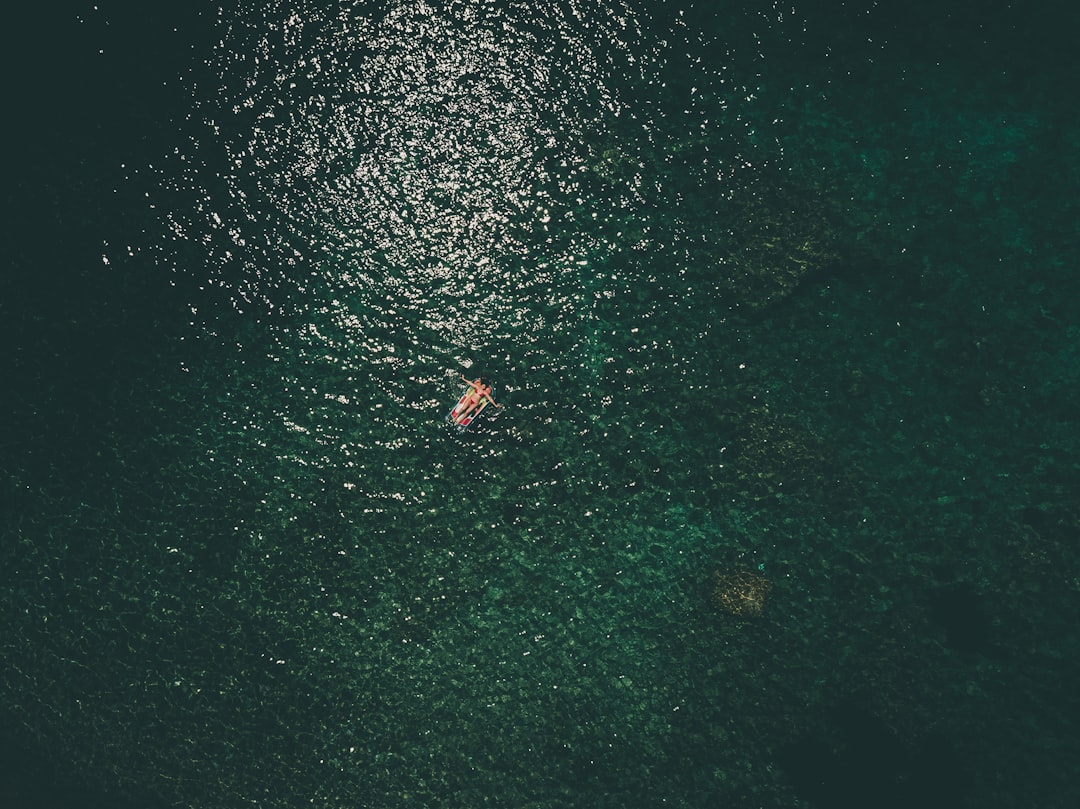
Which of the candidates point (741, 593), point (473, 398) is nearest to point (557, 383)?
point (473, 398)

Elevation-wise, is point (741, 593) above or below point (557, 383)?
below

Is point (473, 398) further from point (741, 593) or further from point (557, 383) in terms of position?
point (741, 593)

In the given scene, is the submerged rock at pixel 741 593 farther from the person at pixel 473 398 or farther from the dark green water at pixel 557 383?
the person at pixel 473 398

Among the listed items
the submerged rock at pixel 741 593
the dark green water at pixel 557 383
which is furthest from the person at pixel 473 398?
the submerged rock at pixel 741 593

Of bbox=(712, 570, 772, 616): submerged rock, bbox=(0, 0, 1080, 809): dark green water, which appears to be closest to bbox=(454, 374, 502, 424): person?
bbox=(0, 0, 1080, 809): dark green water

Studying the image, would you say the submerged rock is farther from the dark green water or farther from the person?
the person
